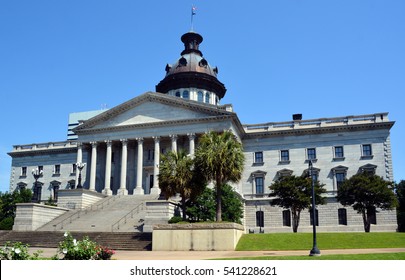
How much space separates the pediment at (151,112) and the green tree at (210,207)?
673 inches

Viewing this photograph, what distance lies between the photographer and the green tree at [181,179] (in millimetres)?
35781

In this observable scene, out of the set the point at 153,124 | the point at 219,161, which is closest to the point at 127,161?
the point at 153,124

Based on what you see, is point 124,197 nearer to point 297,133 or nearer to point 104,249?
point 297,133

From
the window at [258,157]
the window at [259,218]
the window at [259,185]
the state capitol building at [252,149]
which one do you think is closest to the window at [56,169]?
the state capitol building at [252,149]

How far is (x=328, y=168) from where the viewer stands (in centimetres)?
6172

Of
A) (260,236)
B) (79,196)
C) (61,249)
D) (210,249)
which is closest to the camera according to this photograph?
(61,249)

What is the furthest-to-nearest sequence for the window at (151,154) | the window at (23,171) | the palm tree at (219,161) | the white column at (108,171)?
1. the window at (23,171)
2. the window at (151,154)
3. the white column at (108,171)
4. the palm tree at (219,161)

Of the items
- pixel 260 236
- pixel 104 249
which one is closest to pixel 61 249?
pixel 104 249

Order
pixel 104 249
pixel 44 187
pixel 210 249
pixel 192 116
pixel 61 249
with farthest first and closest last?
pixel 44 187 < pixel 192 116 < pixel 210 249 < pixel 104 249 < pixel 61 249

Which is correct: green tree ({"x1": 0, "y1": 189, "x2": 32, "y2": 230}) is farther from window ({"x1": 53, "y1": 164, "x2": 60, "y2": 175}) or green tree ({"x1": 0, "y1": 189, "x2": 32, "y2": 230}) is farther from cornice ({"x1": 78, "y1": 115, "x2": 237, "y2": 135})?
window ({"x1": 53, "y1": 164, "x2": 60, "y2": 175})

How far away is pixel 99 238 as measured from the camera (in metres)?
37.1

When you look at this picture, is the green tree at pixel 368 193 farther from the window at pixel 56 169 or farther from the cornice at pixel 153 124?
the window at pixel 56 169

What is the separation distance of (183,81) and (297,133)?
26118 millimetres

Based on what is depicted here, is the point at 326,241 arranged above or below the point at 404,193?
below
